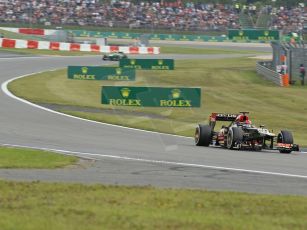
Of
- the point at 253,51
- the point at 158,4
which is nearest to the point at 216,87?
the point at 253,51

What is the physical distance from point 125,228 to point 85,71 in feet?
126

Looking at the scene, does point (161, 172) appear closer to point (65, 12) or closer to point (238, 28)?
point (65, 12)

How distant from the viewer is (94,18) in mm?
97562

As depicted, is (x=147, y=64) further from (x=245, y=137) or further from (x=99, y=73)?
(x=245, y=137)

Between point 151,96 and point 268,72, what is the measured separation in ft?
78.4

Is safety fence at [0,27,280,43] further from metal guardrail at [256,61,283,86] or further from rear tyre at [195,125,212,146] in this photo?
rear tyre at [195,125,212,146]

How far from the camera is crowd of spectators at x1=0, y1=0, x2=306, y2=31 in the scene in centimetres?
9171

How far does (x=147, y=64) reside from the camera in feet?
186

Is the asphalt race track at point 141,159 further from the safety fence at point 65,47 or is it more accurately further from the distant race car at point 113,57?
the safety fence at point 65,47

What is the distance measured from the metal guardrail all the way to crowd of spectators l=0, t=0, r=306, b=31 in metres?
38.3

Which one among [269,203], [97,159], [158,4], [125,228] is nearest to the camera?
[125,228]

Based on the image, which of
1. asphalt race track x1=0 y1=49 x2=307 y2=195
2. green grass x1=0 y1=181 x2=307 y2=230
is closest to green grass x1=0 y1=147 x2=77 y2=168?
asphalt race track x1=0 y1=49 x2=307 y2=195

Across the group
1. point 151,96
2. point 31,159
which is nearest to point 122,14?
point 151,96

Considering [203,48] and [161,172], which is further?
[203,48]
